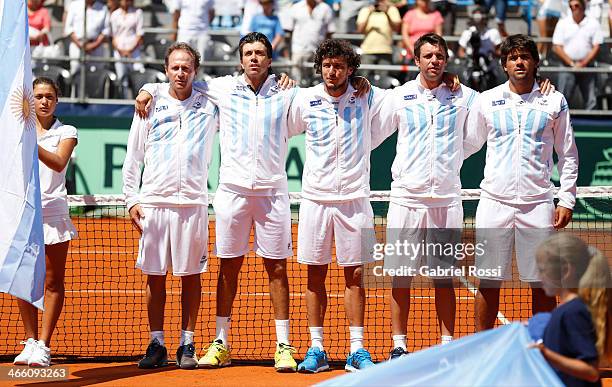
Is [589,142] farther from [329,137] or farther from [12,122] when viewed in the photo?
[12,122]

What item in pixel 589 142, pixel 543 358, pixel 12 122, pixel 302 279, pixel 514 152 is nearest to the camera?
pixel 543 358

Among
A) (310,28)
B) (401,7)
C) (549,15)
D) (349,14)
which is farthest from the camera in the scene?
(349,14)

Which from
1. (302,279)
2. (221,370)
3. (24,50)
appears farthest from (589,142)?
(24,50)

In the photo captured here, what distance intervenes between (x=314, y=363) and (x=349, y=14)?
11.7 m

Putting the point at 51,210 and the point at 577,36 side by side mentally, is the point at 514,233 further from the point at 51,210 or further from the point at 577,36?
the point at 577,36

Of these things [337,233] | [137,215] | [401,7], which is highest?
[401,7]

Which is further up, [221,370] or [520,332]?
[520,332]

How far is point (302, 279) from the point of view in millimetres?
13648

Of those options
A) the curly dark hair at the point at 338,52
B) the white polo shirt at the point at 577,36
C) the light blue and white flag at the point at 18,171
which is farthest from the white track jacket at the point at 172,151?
the white polo shirt at the point at 577,36

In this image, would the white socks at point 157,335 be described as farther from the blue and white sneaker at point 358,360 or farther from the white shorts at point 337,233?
the blue and white sneaker at point 358,360

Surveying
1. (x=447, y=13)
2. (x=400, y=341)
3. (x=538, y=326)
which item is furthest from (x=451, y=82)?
(x=447, y=13)

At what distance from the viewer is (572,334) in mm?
5469

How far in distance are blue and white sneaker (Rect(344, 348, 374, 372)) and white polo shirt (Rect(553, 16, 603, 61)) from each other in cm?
1108

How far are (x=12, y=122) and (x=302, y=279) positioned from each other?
21.6ft
